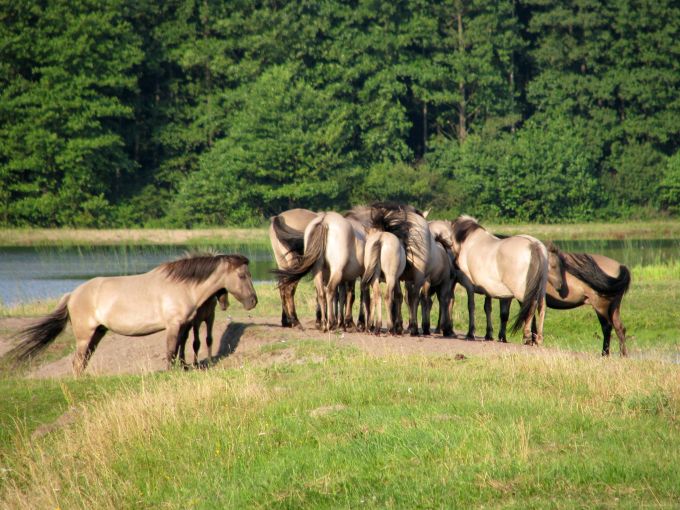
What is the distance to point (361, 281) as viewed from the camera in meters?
16.8

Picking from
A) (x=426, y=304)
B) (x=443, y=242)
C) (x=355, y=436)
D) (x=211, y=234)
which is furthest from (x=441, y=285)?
(x=211, y=234)

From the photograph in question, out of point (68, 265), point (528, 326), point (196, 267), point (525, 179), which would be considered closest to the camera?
point (196, 267)

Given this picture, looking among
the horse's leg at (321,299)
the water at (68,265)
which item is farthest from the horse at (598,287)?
the water at (68,265)

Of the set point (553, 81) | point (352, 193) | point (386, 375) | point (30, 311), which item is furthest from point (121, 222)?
point (386, 375)

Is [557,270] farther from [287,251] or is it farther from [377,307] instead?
[287,251]

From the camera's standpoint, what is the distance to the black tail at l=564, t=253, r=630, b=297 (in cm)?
1631

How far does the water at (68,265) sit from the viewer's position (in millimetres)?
28031

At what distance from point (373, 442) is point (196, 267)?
6.11 meters

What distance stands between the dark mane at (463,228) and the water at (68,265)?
1035cm

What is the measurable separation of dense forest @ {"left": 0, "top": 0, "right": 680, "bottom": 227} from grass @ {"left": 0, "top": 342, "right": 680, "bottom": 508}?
39.3m

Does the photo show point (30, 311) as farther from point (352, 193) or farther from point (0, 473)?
point (352, 193)

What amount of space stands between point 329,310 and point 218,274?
2340 millimetres

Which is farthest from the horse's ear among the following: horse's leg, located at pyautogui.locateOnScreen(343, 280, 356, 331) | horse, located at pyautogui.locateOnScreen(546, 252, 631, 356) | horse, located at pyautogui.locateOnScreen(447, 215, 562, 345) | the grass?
the grass

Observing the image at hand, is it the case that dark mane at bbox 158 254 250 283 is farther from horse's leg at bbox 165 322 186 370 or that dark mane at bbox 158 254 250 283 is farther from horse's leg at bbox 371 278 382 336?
horse's leg at bbox 371 278 382 336
